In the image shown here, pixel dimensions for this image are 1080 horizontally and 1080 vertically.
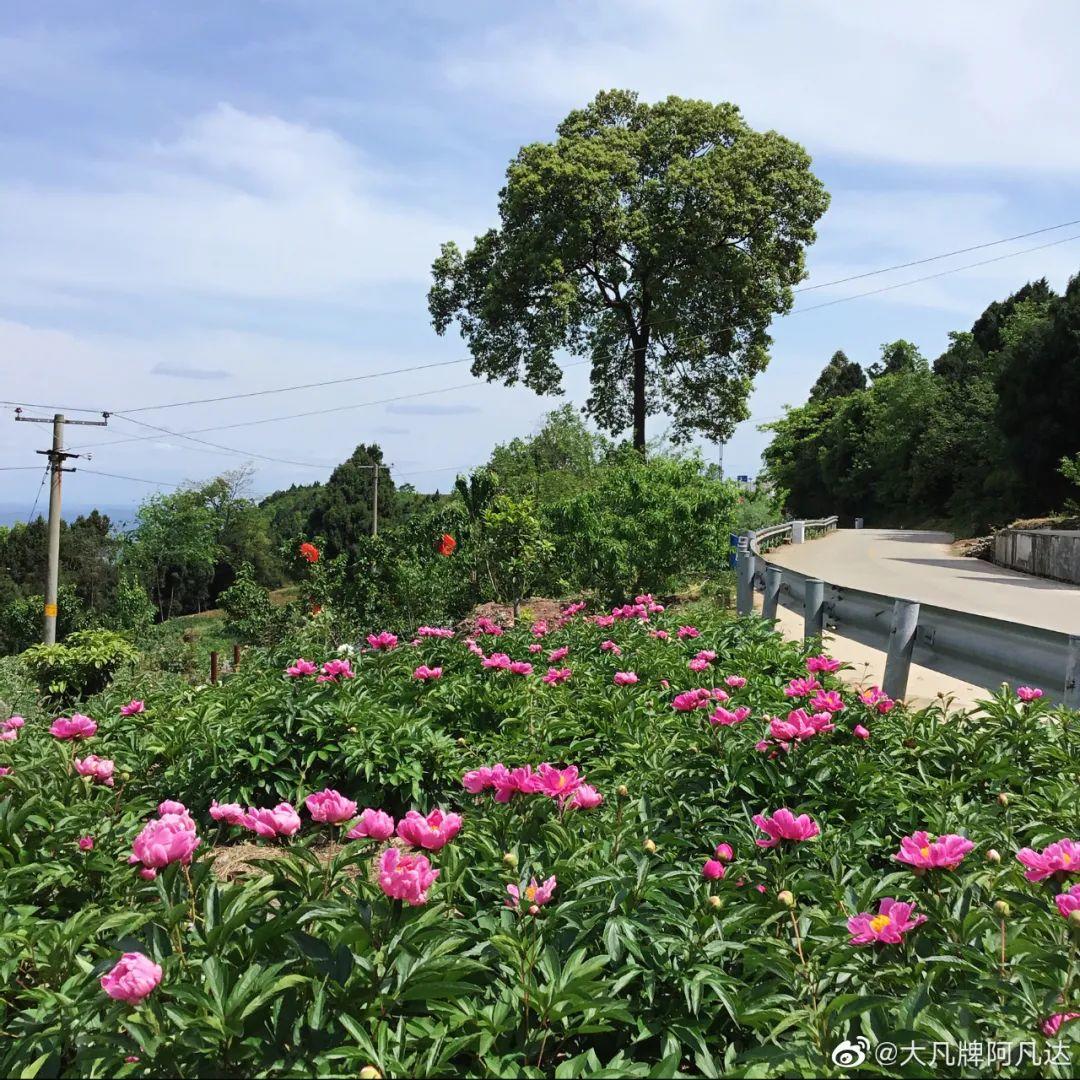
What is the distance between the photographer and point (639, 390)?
26.2 meters

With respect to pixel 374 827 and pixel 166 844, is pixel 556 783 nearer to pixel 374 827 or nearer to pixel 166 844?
pixel 374 827

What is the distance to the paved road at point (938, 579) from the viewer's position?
12.6m

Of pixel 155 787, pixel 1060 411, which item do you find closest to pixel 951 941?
pixel 155 787

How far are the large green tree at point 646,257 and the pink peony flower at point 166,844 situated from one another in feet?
77.4

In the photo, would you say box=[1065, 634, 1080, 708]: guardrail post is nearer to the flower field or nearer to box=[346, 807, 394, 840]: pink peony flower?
the flower field

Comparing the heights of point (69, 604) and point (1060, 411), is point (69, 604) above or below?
below

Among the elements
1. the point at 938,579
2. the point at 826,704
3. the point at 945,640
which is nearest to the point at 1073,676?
the point at 945,640

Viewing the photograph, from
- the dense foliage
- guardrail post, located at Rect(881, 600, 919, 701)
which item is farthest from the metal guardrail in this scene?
the dense foliage

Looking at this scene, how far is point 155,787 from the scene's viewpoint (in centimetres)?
386

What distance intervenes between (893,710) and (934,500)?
1697 inches

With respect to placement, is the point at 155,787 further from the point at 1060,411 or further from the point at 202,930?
the point at 1060,411

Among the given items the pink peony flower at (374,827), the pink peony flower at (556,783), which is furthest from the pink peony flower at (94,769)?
the pink peony flower at (556,783)

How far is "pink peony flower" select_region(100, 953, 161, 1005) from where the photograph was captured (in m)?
1.43

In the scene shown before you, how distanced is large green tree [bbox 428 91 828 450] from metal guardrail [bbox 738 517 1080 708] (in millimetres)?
20019
